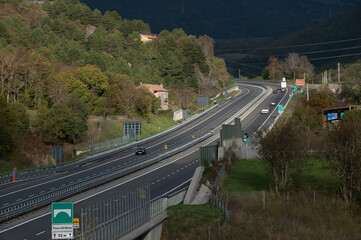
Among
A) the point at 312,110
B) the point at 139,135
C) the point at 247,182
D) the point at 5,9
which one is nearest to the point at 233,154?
the point at 247,182

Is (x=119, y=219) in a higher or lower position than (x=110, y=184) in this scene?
higher

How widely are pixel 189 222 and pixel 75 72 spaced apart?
8427 cm

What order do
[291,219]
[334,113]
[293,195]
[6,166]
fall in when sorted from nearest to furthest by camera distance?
1. [291,219]
2. [293,195]
3. [6,166]
4. [334,113]

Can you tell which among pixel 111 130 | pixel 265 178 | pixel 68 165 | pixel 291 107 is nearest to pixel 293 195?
pixel 265 178

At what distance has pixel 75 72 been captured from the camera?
11412cm

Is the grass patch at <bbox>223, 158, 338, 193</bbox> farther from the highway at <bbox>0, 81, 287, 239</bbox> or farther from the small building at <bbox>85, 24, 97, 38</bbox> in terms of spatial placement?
the small building at <bbox>85, 24, 97, 38</bbox>

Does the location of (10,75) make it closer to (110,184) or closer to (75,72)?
(75,72)

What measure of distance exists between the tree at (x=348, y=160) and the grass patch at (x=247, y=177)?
8802 millimetres

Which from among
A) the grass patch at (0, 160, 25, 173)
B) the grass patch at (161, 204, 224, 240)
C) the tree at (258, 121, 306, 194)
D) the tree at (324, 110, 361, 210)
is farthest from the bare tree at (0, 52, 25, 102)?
the tree at (324, 110, 361, 210)

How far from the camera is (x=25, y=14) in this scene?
16975cm

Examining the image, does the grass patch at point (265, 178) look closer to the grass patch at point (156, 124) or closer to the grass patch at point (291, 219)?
the grass patch at point (291, 219)

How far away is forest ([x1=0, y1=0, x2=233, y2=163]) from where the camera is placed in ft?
282

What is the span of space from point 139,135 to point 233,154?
42.8 m

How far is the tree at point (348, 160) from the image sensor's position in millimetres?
40906
